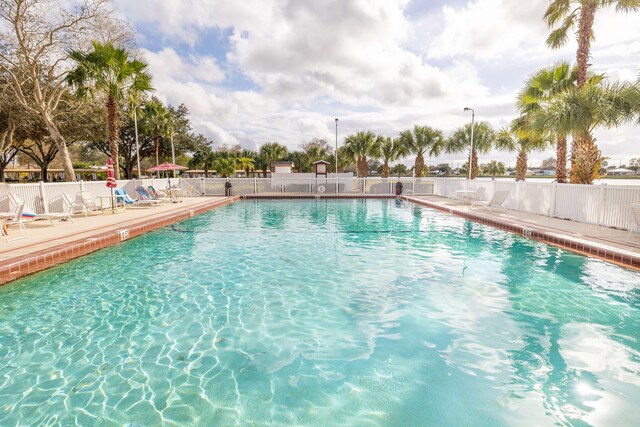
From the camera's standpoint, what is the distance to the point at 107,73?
571 inches

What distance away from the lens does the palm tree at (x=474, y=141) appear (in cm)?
2581

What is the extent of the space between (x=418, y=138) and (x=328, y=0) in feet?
62.4

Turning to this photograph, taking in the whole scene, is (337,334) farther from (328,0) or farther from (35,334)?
(328,0)

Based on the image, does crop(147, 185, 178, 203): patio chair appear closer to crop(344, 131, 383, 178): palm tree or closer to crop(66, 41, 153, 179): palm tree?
crop(66, 41, 153, 179): palm tree

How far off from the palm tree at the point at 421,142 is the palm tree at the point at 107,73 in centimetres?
2070

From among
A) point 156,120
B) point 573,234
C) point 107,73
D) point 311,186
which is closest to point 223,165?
point 156,120

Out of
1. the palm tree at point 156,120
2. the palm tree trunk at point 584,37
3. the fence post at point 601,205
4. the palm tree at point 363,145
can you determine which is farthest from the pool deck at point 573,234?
the palm tree at point 156,120

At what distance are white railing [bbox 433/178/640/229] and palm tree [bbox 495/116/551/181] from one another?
4.05 m

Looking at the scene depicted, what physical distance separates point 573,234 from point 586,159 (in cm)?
455

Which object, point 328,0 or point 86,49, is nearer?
point 328,0

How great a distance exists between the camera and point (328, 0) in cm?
1183

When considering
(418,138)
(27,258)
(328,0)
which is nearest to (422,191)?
(418,138)

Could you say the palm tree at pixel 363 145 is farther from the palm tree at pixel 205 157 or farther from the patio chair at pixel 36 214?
the patio chair at pixel 36 214

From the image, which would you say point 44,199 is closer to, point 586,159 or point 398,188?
point 586,159
